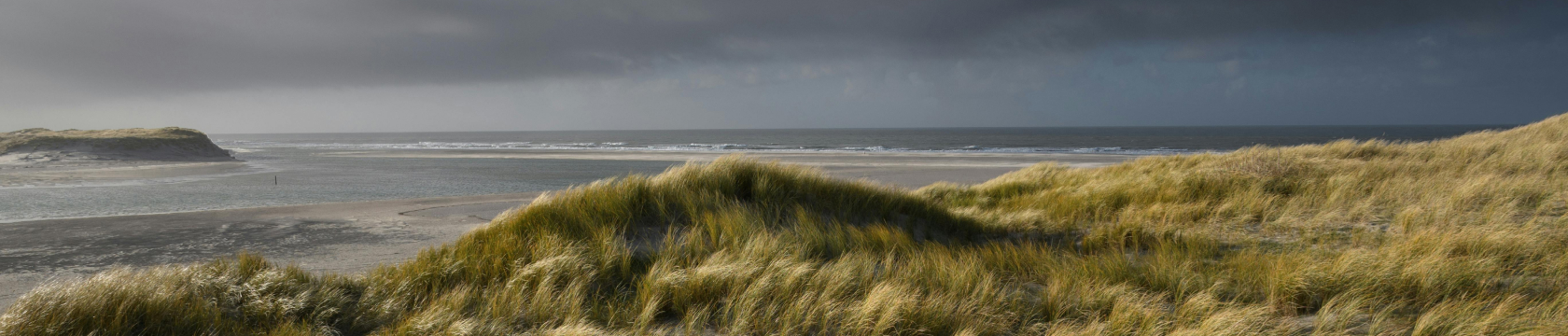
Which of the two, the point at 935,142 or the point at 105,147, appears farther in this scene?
the point at 935,142

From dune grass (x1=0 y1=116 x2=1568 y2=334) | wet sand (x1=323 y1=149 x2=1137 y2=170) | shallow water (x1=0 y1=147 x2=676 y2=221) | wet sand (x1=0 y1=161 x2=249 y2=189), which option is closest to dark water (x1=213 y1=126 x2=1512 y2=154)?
wet sand (x1=323 y1=149 x2=1137 y2=170)

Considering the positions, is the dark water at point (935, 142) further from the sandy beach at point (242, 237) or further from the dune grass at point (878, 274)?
the sandy beach at point (242, 237)

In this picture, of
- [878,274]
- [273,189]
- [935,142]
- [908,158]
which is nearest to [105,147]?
[273,189]

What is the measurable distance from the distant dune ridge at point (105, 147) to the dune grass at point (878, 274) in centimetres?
3956

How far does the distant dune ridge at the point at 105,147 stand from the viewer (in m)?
31.3

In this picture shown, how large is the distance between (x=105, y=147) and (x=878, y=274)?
45.5 m

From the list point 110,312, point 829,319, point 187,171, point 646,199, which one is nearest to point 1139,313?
point 829,319

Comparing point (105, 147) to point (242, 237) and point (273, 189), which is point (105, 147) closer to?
point (273, 189)

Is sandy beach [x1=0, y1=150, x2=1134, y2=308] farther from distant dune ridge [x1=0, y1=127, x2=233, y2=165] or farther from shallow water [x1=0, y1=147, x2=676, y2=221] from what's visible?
distant dune ridge [x1=0, y1=127, x2=233, y2=165]

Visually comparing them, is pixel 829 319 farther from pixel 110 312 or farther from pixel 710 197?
pixel 110 312

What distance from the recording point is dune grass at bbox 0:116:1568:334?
329 cm

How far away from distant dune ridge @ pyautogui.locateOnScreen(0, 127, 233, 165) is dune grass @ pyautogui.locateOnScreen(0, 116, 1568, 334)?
39.6m

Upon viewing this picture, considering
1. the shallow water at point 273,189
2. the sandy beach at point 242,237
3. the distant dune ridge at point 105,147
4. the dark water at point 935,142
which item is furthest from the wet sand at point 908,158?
the sandy beach at point 242,237

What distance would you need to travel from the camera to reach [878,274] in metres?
4.03
